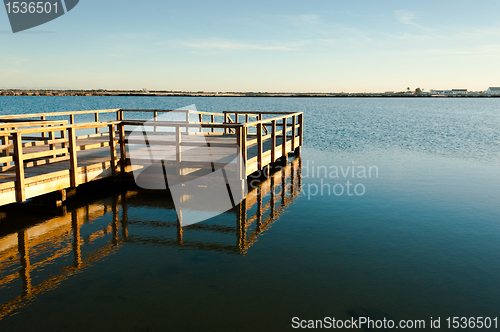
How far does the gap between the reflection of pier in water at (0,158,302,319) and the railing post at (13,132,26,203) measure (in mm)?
761

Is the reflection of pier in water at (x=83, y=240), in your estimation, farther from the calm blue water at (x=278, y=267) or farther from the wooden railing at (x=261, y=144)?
the wooden railing at (x=261, y=144)

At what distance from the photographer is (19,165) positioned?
8.22m

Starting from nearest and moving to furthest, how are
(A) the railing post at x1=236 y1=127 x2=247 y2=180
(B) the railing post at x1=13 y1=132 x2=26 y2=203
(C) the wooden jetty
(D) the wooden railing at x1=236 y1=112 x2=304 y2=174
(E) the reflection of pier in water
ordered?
(E) the reflection of pier in water < (B) the railing post at x1=13 y1=132 x2=26 y2=203 < (C) the wooden jetty < (A) the railing post at x1=236 y1=127 x2=247 y2=180 < (D) the wooden railing at x1=236 y1=112 x2=304 y2=174

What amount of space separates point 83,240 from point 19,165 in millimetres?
2082

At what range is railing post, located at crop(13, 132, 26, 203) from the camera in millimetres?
8133

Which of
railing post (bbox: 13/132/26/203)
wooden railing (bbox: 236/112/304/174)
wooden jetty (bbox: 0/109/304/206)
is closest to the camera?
railing post (bbox: 13/132/26/203)

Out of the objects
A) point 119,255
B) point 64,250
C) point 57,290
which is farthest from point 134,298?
point 64,250

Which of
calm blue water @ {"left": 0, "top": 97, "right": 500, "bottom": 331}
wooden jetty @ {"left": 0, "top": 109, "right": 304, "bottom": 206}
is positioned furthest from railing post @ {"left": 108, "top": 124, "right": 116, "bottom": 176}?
calm blue water @ {"left": 0, "top": 97, "right": 500, "bottom": 331}

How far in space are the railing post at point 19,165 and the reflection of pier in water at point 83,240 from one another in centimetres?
76

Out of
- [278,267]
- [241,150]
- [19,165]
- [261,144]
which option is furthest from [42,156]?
[261,144]

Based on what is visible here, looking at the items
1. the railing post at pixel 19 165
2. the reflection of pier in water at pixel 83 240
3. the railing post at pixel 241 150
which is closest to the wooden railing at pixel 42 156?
the railing post at pixel 19 165

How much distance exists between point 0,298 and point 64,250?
6.09 feet

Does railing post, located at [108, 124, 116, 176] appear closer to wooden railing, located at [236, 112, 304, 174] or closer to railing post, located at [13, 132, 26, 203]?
railing post, located at [13, 132, 26, 203]

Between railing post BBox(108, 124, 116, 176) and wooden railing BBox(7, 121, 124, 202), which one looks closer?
wooden railing BBox(7, 121, 124, 202)
